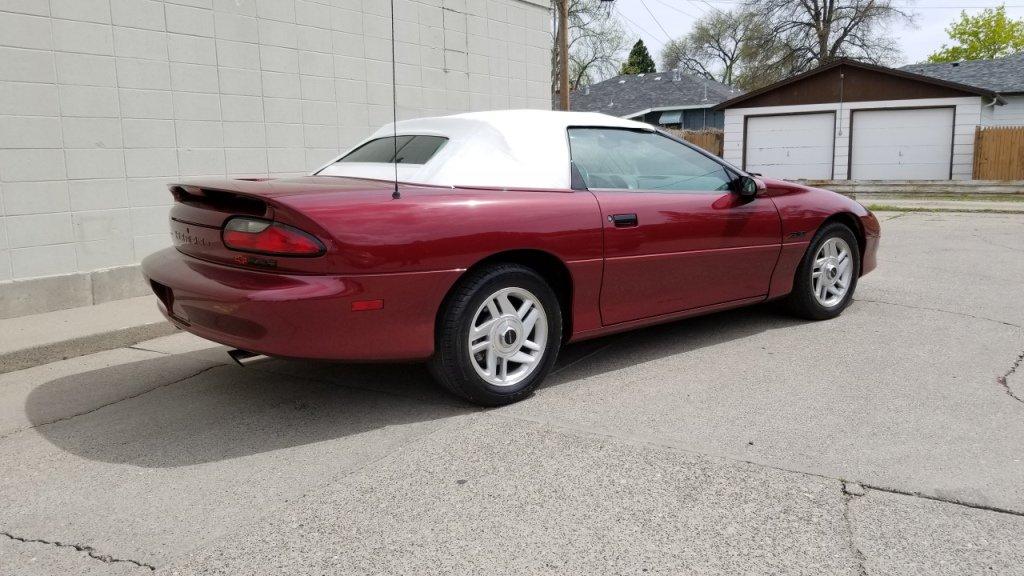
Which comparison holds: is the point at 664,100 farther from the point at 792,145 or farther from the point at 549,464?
the point at 549,464

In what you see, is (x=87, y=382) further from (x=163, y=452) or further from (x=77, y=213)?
(x=77, y=213)

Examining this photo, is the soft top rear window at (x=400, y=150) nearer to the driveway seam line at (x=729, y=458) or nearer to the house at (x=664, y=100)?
the driveway seam line at (x=729, y=458)

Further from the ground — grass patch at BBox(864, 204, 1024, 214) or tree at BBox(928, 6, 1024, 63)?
tree at BBox(928, 6, 1024, 63)

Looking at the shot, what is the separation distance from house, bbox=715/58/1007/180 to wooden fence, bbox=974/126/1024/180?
0.28 m

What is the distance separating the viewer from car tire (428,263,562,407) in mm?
3846

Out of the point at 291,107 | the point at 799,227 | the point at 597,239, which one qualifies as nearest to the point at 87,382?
the point at 597,239

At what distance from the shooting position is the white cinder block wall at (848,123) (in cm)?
2541

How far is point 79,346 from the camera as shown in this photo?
5.30 meters

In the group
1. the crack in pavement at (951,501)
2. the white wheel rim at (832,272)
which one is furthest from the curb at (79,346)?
the white wheel rim at (832,272)

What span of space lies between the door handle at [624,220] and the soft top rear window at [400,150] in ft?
3.35

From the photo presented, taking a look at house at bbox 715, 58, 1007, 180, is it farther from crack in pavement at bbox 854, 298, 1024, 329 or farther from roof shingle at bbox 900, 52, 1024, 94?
crack in pavement at bbox 854, 298, 1024, 329

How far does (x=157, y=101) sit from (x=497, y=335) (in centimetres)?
448

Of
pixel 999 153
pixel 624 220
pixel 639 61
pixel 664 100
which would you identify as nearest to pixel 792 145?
pixel 999 153

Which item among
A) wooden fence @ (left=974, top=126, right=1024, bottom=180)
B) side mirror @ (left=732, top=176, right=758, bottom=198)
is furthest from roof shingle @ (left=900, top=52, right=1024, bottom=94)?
side mirror @ (left=732, top=176, right=758, bottom=198)
